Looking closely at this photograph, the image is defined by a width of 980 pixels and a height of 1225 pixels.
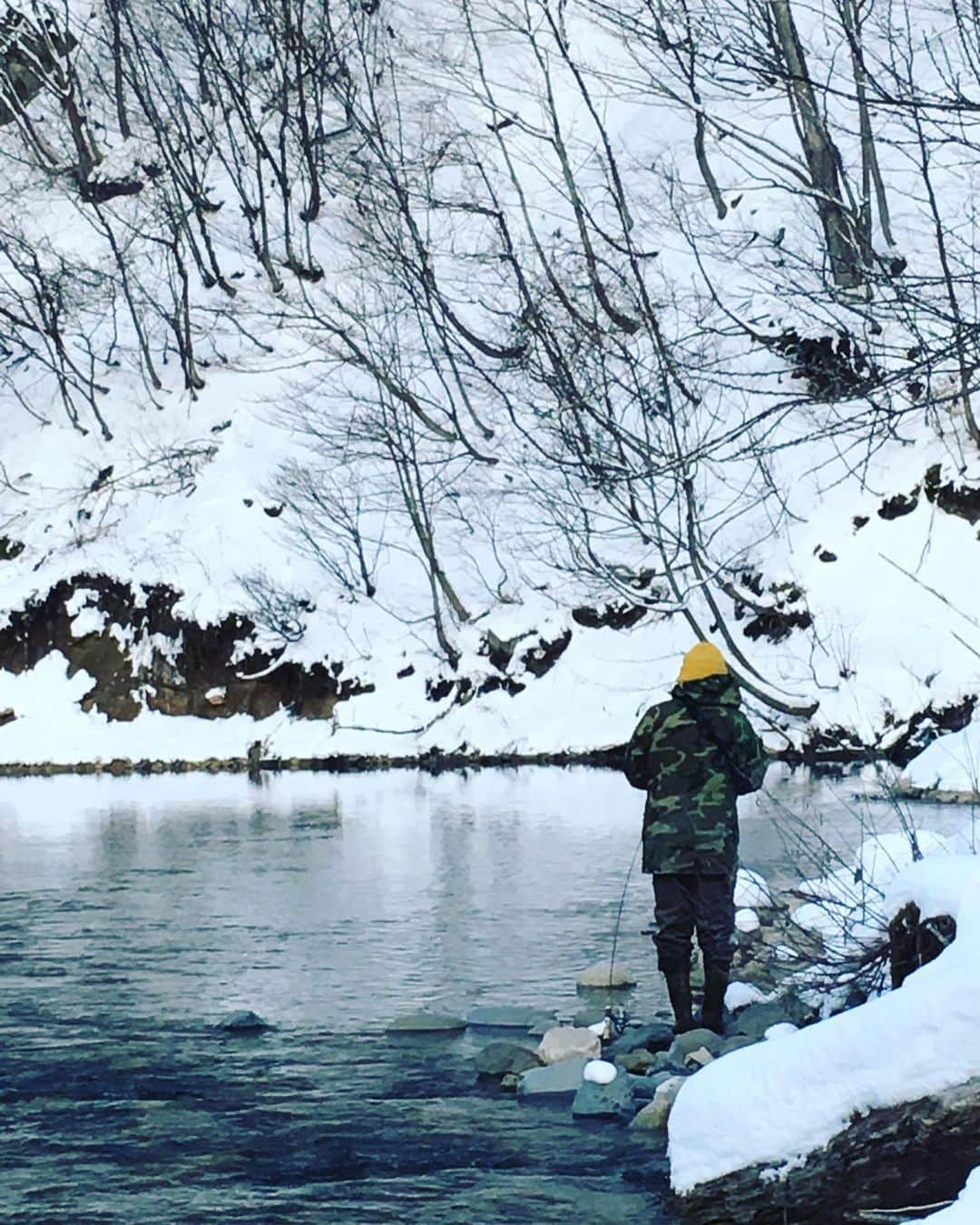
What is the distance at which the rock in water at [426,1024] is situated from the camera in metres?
9.26

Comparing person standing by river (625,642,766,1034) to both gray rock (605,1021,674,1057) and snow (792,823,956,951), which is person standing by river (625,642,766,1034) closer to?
gray rock (605,1021,674,1057)

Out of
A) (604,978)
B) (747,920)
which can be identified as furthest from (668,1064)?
(747,920)

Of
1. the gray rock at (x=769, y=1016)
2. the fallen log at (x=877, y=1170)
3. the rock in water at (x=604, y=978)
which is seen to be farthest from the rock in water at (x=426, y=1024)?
the fallen log at (x=877, y=1170)

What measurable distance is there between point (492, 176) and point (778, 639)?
18.8 metres

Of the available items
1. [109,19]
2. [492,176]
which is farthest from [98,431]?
[109,19]

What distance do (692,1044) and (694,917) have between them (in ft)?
2.25

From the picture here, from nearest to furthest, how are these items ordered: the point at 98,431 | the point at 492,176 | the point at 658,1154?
1. the point at 658,1154
2. the point at 98,431
3. the point at 492,176

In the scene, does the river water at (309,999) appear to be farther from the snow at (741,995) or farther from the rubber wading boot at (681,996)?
the rubber wading boot at (681,996)

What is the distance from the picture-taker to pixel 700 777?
8.48 metres

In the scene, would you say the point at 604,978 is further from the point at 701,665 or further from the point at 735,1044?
the point at 701,665

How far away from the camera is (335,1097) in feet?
26.1

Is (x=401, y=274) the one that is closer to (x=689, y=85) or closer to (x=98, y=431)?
(x=98, y=431)

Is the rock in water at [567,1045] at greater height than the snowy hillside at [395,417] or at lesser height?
lesser

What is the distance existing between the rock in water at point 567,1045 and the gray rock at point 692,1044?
39 centimetres
